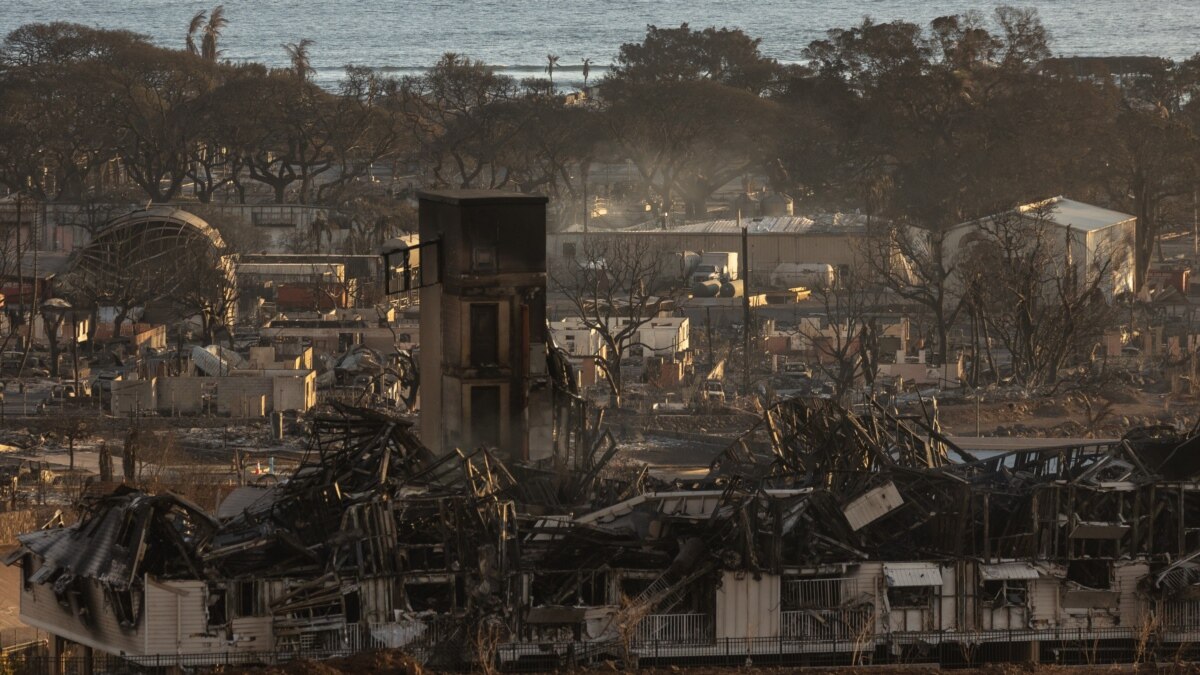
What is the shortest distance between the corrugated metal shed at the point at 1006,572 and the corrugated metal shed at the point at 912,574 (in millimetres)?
303

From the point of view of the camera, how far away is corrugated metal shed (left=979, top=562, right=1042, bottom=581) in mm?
16109

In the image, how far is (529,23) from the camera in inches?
5418

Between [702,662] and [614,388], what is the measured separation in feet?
42.1

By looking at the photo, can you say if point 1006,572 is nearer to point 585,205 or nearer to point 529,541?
point 529,541

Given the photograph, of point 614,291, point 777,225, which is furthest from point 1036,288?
point 777,225

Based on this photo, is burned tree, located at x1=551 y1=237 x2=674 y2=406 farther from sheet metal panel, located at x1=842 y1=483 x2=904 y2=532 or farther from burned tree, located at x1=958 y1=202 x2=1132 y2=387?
sheet metal panel, located at x1=842 y1=483 x2=904 y2=532

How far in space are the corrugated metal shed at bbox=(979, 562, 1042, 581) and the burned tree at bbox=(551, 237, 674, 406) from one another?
12.4 metres

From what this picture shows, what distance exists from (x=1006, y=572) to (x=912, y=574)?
24.8 inches

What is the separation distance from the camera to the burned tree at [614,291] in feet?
103

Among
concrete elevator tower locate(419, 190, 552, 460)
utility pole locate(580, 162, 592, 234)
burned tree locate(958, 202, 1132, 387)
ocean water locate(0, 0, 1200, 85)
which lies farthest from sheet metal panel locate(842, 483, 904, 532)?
ocean water locate(0, 0, 1200, 85)

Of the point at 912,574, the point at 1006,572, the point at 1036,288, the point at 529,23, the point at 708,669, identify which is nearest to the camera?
the point at 708,669

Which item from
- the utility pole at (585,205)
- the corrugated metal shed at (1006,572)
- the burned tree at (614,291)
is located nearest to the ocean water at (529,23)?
the utility pole at (585,205)

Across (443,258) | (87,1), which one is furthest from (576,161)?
(87,1)

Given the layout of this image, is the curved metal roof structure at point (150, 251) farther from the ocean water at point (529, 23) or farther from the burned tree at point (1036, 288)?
the ocean water at point (529, 23)
